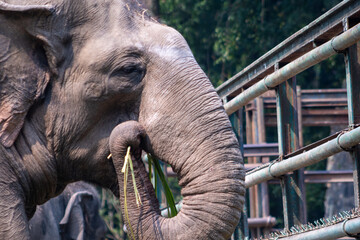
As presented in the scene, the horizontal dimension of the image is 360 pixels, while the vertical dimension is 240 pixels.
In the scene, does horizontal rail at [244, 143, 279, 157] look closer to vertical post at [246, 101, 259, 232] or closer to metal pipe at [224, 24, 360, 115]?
vertical post at [246, 101, 259, 232]

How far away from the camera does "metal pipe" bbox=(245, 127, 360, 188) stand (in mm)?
3918

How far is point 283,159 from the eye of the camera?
496cm

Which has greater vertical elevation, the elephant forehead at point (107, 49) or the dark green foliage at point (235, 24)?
the dark green foliage at point (235, 24)

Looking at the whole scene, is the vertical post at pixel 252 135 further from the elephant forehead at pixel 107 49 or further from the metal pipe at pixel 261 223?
the elephant forehead at pixel 107 49

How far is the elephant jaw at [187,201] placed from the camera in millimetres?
3523

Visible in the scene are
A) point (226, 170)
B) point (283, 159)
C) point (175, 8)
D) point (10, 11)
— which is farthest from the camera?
point (175, 8)

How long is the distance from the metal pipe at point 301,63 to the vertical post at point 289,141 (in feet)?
0.47

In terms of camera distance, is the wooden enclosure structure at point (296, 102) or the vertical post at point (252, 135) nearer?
the wooden enclosure structure at point (296, 102)

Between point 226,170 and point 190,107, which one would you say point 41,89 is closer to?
point 190,107

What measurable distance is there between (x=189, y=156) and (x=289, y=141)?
59.2 inches

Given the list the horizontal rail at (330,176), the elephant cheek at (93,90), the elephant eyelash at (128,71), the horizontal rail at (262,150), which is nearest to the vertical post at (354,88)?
the elephant eyelash at (128,71)

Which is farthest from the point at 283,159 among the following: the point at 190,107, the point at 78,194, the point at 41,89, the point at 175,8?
the point at 175,8

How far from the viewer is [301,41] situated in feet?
15.5

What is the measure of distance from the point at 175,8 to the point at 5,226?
52.4 ft
